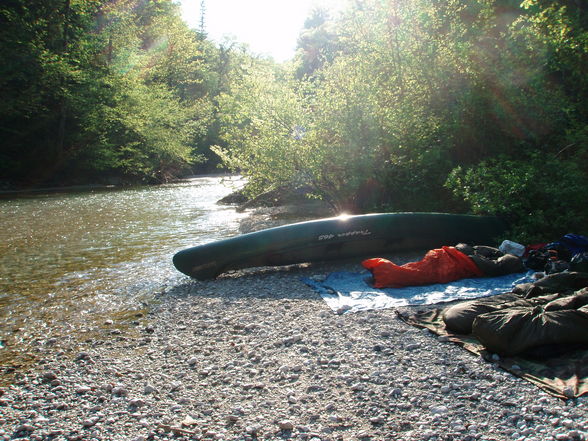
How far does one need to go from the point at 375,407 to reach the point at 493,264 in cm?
384

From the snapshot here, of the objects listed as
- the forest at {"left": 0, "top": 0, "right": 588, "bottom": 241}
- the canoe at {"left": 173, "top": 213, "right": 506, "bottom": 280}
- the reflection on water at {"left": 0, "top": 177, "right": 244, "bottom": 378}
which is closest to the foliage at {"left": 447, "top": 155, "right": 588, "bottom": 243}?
the forest at {"left": 0, "top": 0, "right": 588, "bottom": 241}

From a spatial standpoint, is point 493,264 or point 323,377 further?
point 493,264

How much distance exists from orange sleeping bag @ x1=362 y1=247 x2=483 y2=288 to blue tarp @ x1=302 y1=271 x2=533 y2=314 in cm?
10

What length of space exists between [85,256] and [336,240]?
4514 millimetres

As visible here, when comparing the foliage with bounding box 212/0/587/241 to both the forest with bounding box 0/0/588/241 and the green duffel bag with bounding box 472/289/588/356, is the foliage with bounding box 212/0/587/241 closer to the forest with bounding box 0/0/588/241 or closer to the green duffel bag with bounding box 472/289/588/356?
the forest with bounding box 0/0/588/241

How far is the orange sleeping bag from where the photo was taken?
241 inches

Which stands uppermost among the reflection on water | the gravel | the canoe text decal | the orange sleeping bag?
the canoe text decal

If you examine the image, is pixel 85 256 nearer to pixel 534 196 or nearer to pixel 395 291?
pixel 395 291

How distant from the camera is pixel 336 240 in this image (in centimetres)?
749

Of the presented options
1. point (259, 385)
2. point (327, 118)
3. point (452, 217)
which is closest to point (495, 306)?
point (259, 385)

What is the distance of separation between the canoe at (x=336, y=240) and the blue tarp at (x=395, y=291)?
89cm

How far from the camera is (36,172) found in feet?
83.2

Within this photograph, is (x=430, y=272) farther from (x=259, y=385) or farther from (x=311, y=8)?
(x=311, y=8)

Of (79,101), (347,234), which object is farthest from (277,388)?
(79,101)
